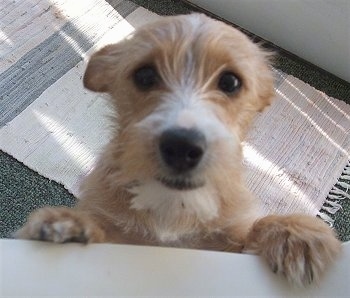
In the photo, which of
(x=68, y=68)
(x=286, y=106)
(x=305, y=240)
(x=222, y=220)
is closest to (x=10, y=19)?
(x=68, y=68)

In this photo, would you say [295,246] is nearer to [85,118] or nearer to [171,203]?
[171,203]

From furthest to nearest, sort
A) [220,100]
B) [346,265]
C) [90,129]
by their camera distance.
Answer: [90,129] < [220,100] < [346,265]

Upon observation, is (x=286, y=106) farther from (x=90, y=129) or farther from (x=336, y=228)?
(x=90, y=129)

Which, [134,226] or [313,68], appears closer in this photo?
[134,226]

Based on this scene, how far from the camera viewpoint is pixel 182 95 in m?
1.63

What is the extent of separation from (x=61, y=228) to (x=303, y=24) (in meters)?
2.11

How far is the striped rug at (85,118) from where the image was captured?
9.02 ft

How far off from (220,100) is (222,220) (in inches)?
13.7

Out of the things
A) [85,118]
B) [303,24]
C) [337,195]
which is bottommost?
[337,195]

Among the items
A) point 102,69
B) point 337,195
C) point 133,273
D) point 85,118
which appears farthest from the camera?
point 85,118

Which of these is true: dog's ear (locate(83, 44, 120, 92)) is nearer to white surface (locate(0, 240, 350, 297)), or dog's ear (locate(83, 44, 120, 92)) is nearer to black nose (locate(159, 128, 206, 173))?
black nose (locate(159, 128, 206, 173))

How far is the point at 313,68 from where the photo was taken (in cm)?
329

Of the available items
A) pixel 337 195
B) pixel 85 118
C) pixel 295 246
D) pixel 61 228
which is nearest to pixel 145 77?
pixel 61 228

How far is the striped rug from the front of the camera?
9.02 ft
